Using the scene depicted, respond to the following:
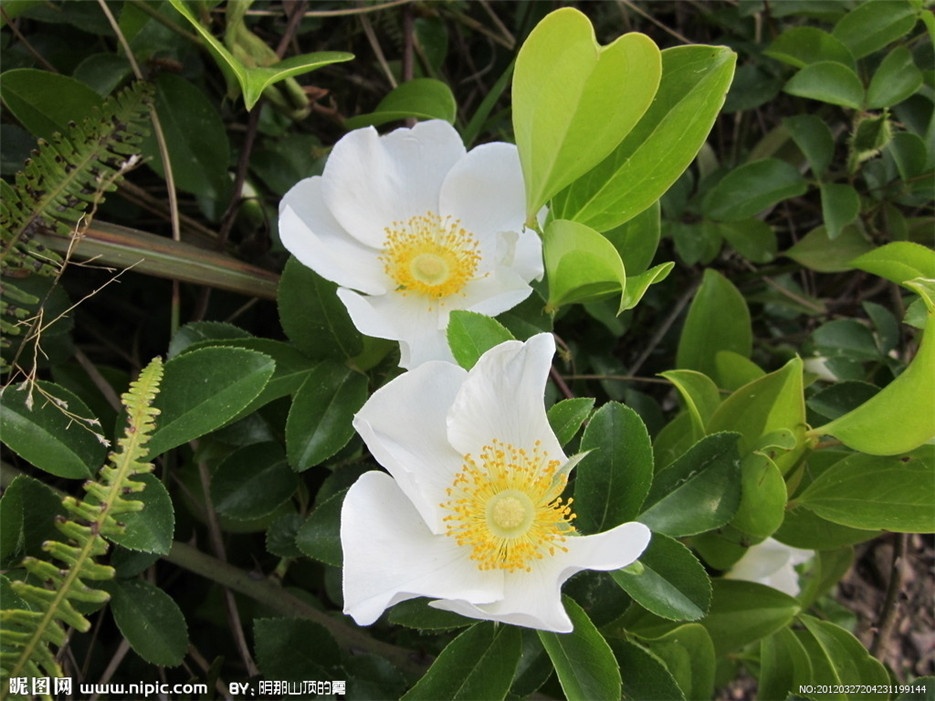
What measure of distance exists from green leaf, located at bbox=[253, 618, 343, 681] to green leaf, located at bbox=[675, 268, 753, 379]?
601 mm

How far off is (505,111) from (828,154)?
1.63 ft

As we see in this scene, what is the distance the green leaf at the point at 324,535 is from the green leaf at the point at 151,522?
0.43 ft

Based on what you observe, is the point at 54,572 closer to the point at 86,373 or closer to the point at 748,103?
the point at 86,373

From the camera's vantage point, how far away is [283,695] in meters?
0.90

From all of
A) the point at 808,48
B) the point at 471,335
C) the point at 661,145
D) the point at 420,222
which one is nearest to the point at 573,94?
the point at 661,145

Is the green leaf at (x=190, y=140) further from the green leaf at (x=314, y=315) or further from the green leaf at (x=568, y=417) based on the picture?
the green leaf at (x=568, y=417)

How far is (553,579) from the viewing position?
2.30ft

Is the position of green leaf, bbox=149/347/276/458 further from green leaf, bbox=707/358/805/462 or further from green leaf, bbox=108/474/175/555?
green leaf, bbox=707/358/805/462

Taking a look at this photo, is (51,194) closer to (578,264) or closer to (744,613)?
(578,264)

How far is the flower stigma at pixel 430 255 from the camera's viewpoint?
0.93m

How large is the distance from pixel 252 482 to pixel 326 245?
0.30 metres

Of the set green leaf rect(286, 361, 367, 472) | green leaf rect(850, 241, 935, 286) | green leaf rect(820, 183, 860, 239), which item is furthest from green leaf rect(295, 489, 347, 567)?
green leaf rect(820, 183, 860, 239)

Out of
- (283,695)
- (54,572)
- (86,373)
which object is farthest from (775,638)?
(86,373)

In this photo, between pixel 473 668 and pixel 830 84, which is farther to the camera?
pixel 830 84
